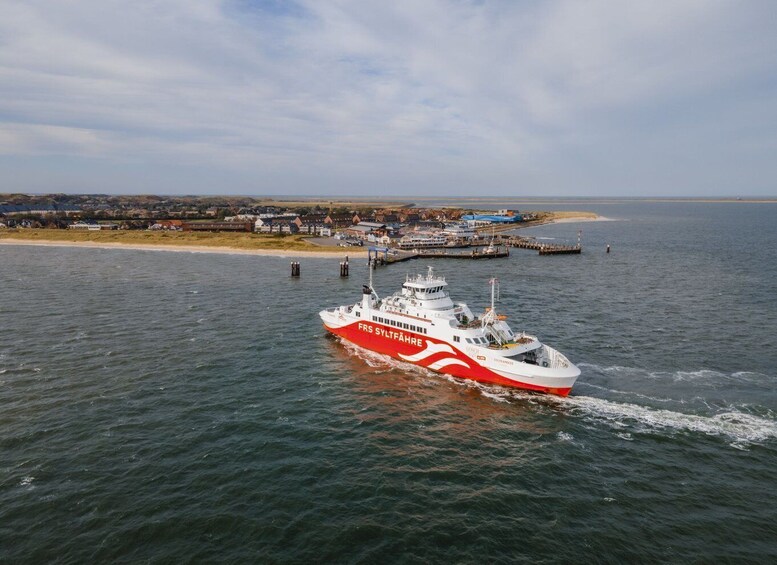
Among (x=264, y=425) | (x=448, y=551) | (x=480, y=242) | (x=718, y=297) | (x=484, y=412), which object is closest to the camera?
(x=448, y=551)

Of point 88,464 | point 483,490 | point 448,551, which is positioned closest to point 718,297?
point 483,490

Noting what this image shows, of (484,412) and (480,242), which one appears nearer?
(484,412)

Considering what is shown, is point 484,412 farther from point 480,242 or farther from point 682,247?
point 682,247

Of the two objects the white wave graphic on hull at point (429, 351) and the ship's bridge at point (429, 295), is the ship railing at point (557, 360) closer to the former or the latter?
the white wave graphic on hull at point (429, 351)

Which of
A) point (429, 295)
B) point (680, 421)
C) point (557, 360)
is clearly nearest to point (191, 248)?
point (429, 295)

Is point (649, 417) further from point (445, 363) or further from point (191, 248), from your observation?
point (191, 248)

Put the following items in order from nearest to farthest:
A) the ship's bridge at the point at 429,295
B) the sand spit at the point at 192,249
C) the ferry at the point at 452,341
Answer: the ferry at the point at 452,341 → the ship's bridge at the point at 429,295 → the sand spit at the point at 192,249

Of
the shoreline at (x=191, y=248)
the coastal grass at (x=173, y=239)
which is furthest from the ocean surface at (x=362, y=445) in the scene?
the coastal grass at (x=173, y=239)
